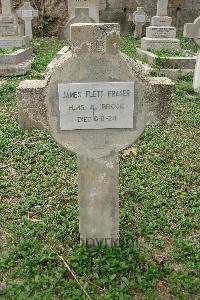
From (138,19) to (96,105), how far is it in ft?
43.8

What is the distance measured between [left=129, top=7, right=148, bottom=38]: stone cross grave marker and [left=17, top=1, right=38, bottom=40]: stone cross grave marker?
12.6 feet

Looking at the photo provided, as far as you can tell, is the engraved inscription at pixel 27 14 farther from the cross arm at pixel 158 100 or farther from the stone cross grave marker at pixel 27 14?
the cross arm at pixel 158 100

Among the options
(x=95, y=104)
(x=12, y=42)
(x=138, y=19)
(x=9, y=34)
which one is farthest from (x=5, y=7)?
(x=95, y=104)

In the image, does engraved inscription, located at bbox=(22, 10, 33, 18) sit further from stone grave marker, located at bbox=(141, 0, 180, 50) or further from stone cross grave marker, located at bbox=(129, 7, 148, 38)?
stone grave marker, located at bbox=(141, 0, 180, 50)

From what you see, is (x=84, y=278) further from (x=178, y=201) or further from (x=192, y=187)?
(x=192, y=187)

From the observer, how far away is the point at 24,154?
4848mm

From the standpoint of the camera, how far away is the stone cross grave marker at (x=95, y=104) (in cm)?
260

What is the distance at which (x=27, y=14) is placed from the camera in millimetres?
14008

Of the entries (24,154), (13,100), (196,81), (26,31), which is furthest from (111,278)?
(26,31)

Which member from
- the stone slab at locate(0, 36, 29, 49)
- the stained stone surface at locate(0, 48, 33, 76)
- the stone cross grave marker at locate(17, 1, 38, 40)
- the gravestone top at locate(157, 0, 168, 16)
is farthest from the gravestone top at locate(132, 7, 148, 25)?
the stained stone surface at locate(0, 48, 33, 76)

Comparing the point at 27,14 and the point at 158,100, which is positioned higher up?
the point at 27,14

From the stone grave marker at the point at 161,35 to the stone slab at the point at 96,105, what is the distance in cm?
860

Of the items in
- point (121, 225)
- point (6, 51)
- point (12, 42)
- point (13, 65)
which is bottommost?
point (121, 225)

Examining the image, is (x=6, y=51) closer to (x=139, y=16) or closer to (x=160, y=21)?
(x=160, y=21)
